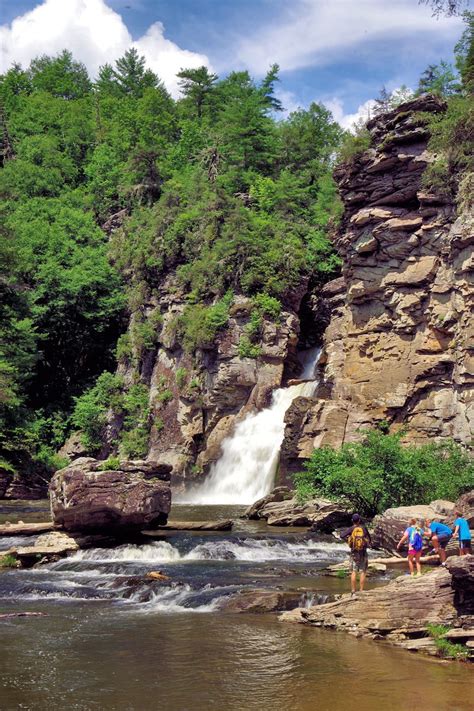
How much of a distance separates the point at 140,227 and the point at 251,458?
71.3ft

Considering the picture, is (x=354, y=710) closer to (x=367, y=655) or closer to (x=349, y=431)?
(x=367, y=655)

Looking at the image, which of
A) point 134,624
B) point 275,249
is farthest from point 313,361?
point 134,624

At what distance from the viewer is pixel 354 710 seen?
8555 millimetres

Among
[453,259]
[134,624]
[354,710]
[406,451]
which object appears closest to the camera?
[354,710]

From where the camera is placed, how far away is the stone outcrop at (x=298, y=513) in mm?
23578

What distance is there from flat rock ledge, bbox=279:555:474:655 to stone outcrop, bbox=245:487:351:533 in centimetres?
1075

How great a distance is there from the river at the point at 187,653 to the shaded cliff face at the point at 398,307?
1211cm

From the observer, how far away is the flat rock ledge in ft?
36.6

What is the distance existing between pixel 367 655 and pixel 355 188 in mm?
25255

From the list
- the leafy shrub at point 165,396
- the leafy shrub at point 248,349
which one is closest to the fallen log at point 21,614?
the leafy shrub at point 248,349

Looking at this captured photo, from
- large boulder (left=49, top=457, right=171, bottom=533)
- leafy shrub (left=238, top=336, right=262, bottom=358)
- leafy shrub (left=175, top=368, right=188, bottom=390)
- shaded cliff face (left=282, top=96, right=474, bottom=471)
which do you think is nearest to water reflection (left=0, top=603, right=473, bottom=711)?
large boulder (left=49, top=457, right=171, bottom=533)

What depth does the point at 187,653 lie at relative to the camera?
1109cm

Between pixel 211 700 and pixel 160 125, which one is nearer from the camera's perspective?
pixel 211 700

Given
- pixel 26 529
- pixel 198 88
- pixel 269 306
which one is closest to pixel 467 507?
pixel 26 529
